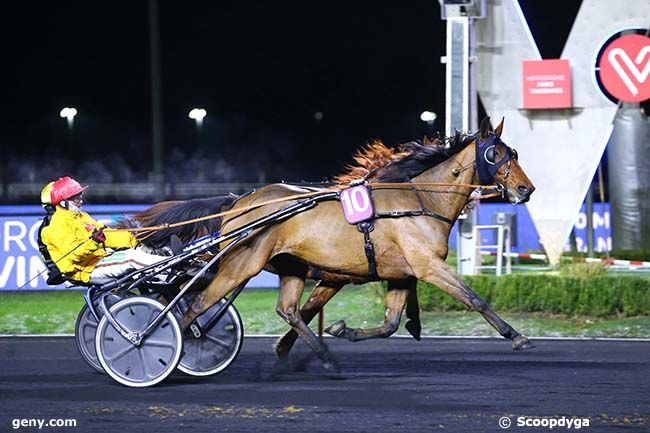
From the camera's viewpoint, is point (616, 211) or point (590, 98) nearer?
point (590, 98)

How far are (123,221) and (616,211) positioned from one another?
37.1 feet

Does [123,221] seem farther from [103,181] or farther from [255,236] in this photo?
[103,181]

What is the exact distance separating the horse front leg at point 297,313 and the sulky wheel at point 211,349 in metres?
0.36

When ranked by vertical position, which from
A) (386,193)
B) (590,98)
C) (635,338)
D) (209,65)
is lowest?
(635,338)

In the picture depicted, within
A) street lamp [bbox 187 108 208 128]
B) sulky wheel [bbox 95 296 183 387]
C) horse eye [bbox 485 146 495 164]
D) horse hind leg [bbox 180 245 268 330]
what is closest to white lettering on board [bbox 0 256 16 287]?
horse hind leg [bbox 180 245 268 330]

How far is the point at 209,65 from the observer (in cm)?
3491

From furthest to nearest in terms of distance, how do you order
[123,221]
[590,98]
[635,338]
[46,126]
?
1. [46,126]
2. [590,98]
3. [635,338]
4. [123,221]

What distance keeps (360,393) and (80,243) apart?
2149 millimetres

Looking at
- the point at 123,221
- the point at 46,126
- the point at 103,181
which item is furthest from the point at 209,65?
the point at 123,221

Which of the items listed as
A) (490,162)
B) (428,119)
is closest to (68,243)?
(490,162)

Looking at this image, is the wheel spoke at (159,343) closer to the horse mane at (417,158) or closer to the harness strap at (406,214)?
the harness strap at (406,214)

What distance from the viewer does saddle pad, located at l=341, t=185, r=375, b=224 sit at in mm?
7980

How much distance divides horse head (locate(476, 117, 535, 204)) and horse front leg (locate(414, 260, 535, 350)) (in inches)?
30.3

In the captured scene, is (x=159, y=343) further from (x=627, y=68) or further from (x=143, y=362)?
(x=627, y=68)
